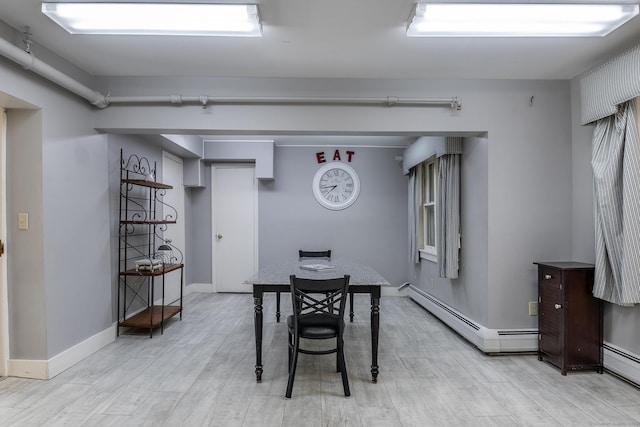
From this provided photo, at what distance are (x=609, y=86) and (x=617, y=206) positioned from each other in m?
0.87

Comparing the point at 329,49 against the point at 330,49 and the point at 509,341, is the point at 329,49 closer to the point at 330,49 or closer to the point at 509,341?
the point at 330,49

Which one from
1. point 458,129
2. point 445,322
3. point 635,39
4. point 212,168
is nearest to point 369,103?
point 458,129

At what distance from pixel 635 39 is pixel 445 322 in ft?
9.65

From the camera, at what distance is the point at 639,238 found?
7.49ft

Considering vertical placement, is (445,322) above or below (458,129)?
below

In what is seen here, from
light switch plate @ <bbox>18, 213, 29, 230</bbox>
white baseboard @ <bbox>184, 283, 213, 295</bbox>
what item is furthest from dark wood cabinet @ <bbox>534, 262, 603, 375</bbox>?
white baseboard @ <bbox>184, 283, 213, 295</bbox>

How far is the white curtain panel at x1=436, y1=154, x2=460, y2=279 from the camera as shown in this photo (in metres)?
3.53

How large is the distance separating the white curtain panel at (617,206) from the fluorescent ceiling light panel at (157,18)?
2623mm

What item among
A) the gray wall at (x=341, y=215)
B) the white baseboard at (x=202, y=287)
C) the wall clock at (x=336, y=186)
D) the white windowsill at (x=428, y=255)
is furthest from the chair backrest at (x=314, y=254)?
the white baseboard at (x=202, y=287)

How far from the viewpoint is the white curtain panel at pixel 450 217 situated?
11.6 feet

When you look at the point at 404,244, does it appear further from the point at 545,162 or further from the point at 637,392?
the point at 637,392

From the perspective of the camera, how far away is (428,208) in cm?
481

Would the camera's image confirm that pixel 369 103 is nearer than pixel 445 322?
Yes

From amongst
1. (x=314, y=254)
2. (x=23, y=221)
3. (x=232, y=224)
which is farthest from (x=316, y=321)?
(x=232, y=224)
